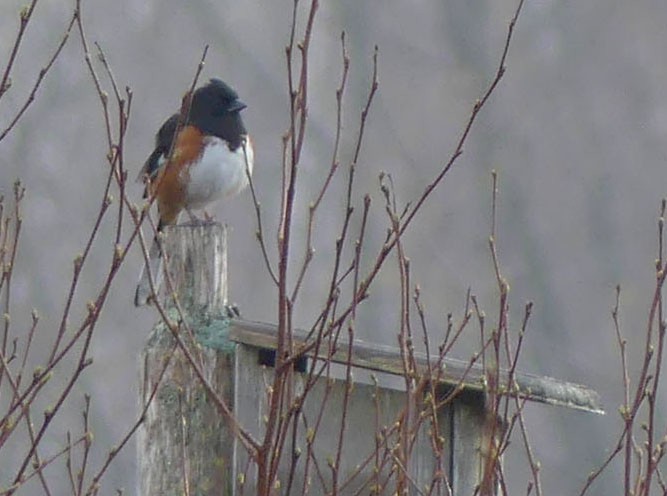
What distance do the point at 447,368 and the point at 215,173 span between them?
8.26 feet

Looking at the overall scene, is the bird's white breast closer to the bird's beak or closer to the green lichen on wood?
the bird's beak

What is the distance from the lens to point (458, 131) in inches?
596

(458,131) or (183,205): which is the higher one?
(458,131)

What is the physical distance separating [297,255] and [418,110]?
6.23 feet

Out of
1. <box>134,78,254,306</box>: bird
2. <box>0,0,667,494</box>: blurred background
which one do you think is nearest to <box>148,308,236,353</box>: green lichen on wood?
<box>134,78,254,306</box>: bird

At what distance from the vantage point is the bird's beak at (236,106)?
5414 millimetres

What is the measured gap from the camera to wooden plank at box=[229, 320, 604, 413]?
9.53 feet

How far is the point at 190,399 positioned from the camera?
9.71ft

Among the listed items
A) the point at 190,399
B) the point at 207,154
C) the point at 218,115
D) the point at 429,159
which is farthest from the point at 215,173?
the point at 429,159

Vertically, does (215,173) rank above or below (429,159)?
below

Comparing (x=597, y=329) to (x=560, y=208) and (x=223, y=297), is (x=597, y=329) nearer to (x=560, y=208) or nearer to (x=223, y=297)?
(x=560, y=208)

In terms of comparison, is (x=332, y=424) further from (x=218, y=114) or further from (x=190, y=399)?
(x=218, y=114)

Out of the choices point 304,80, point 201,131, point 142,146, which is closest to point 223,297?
point 304,80

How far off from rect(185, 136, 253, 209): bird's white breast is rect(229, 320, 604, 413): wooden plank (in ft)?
7.66
